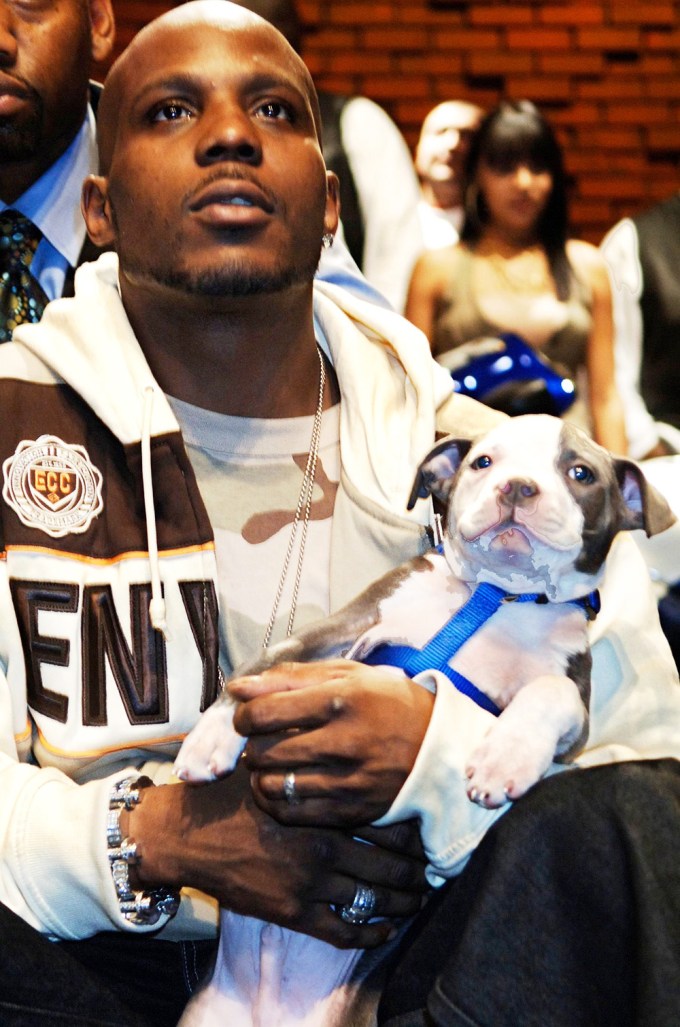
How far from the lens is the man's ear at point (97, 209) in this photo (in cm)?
227

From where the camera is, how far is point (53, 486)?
6.49ft

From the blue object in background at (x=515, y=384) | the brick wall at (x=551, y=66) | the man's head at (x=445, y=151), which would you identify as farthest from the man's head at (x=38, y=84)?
the brick wall at (x=551, y=66)

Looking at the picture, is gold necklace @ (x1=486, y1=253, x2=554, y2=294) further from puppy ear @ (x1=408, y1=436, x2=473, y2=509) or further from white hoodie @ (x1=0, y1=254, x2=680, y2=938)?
puppy ear @ (x1=408, y1=436, x2=473, y2=509)

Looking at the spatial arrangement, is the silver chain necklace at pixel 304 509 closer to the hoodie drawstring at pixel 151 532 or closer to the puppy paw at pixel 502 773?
the hoodie drawstring at pixel 151 532

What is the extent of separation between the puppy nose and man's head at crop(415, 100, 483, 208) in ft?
10.5

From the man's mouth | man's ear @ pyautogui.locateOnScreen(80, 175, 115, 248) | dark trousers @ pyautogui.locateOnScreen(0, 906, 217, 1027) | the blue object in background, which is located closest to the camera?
dark trousers @ pyautogui.locateOnScreen(0, 906, 217, 1027)

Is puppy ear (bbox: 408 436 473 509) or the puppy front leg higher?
puppy ear (bbox: 408 436 473 509)

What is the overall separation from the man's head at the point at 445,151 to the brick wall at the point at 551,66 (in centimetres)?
155

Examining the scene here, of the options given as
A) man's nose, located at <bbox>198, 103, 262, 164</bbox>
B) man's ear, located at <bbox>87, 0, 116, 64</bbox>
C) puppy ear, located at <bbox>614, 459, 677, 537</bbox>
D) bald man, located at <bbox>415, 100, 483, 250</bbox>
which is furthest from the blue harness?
bald man, located at <bbox>415, 100, 483, 250</bbox>

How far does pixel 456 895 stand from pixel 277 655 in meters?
0.36

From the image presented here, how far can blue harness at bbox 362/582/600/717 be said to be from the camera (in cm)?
176

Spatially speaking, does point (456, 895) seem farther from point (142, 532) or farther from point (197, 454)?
point (197, 454)

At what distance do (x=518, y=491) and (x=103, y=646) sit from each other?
611 mm

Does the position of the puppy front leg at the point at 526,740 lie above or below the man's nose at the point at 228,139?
below
